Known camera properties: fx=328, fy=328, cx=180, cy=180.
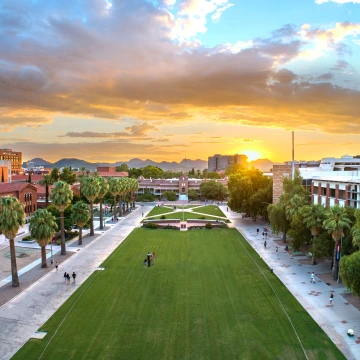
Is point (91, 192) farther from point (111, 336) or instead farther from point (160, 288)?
point (111, 336)

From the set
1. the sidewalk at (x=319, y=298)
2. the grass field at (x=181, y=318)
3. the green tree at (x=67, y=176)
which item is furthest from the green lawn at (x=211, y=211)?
Answer: the grass field at (x=181, y=318)

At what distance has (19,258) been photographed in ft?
142

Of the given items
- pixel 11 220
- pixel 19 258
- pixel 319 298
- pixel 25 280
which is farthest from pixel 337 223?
pixel 19 258

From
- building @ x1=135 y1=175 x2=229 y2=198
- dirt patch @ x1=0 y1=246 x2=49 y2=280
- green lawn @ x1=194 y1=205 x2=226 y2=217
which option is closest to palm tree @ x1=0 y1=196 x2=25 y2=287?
dirt patch @ x1=0 y1=246 x2=49 y2=280

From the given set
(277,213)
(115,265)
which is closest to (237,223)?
(277,213)

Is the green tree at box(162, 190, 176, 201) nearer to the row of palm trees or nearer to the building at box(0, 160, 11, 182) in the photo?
the building at box(0, 160, 11, 182)

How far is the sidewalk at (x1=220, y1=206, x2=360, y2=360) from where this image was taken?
22.8 metres

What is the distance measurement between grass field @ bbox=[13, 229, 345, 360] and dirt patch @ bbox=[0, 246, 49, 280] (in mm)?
10247

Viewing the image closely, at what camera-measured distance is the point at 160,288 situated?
31938 millimetres

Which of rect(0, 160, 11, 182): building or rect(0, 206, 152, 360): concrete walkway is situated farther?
rect(0, 160, 11, 182): building

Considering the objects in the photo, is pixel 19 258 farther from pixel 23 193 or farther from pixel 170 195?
pixel 170 195

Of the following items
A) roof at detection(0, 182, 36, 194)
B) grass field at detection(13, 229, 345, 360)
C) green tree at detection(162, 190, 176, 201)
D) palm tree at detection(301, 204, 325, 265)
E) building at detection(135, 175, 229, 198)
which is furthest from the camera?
building at detection(135, 175, 229, 198)

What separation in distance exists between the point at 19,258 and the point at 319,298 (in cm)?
3642

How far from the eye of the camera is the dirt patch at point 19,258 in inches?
1483
